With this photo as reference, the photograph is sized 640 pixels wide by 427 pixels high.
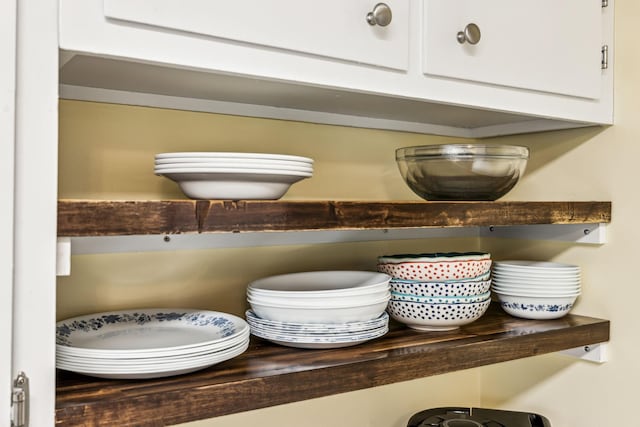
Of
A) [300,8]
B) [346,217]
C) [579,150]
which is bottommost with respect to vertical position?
[346,217]

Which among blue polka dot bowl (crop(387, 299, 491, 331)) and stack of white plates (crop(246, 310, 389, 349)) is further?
blue polka dot bowl (crop(387, 299, 491, 331))

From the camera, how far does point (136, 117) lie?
1.16 m

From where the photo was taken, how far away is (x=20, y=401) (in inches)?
28.9

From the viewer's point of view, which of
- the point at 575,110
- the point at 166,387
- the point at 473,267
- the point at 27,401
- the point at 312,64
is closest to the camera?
the point at 27,401

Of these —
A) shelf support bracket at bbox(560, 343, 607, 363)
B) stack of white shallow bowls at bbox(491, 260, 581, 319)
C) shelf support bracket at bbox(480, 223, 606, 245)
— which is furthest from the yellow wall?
shelf support bracket at bbox(560, 343, 607, 363)

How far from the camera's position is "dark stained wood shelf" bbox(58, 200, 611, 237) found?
0.78 metres

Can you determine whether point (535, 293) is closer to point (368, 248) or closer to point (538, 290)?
point (538, 290)

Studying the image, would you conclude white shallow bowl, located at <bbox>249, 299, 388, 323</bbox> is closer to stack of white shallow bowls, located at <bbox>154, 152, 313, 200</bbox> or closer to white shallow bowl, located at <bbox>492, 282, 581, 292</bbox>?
stack of white shallow bowls, located at <bbox>154, 152, 313, 200</bbox>

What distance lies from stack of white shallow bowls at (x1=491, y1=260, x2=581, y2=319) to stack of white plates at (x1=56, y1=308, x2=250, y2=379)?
0.64 metres

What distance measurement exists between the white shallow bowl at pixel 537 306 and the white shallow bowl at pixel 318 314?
439 millimetres

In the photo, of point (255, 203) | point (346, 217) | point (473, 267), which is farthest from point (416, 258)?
point (255, 203)

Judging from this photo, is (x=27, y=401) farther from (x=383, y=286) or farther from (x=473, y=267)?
(x=473, y=267)

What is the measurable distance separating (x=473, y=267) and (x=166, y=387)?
0.63m

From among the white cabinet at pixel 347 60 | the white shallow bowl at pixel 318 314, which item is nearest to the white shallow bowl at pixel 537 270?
the white cabinet at pixel 347 60
